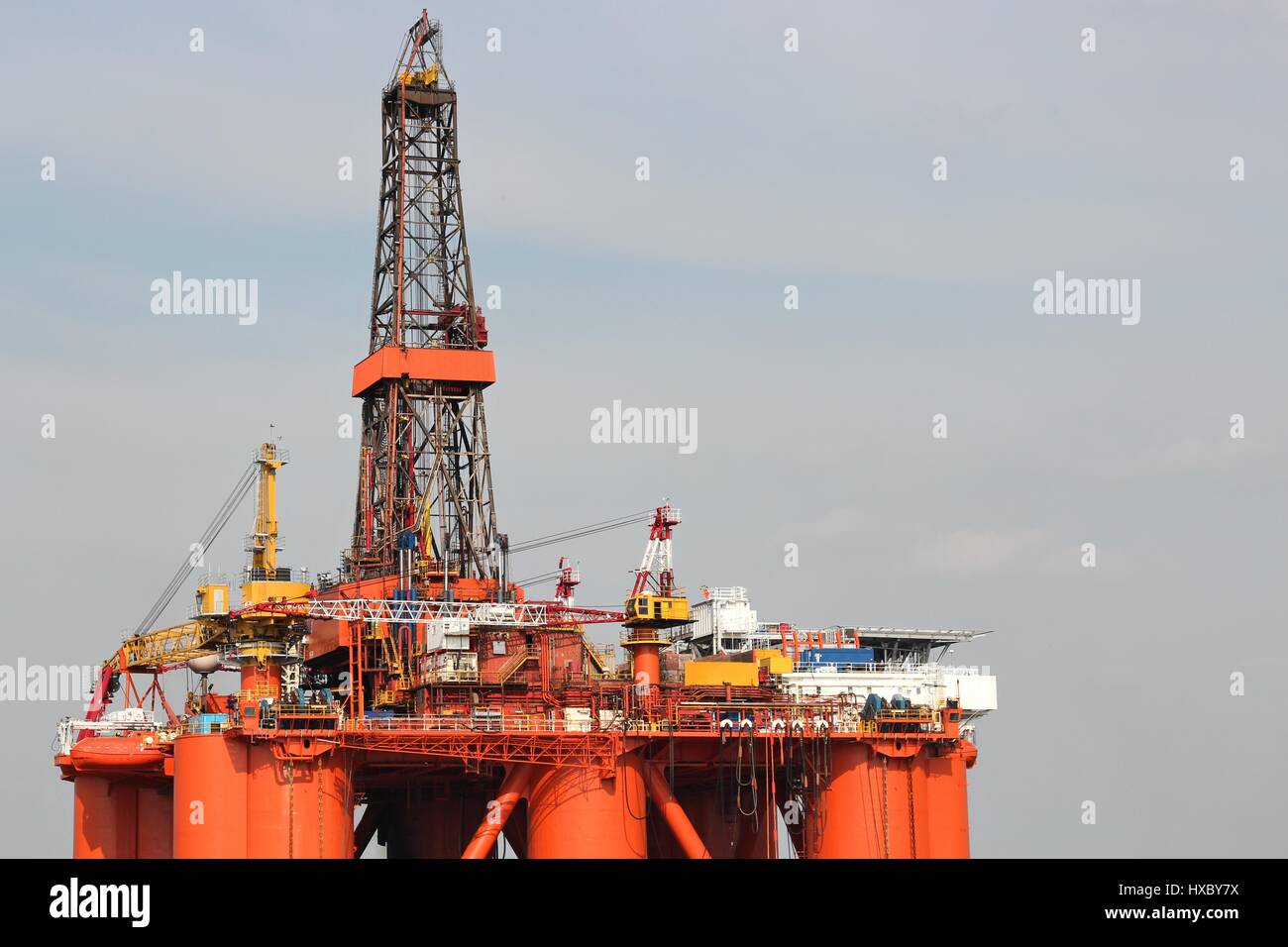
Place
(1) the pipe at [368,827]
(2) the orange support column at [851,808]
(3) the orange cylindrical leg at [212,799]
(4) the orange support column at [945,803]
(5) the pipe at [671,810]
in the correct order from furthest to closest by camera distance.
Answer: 1. (1) the pipe at [368,827]
2. (4) the orange support column at [945,803]
3. (2) the orange support column at [851,808]
4. (5) the pipe at [671,810]
5. (3) the orange cylindrical leg at [212,799]

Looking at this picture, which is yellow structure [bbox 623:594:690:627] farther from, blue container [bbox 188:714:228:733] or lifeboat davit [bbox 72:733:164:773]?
lifeboat davit [bbox 72:733:164:773]

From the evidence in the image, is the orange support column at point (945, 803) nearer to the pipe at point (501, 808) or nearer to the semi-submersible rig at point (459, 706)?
the semi-submersible rig at point (459, 706)

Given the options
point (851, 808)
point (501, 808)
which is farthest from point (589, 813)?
point (851, 808)

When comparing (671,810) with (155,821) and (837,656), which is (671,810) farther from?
(155,821)

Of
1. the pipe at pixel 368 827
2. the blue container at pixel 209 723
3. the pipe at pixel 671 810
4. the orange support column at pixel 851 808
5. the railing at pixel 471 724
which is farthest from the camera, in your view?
the pipe at pixel 368 827

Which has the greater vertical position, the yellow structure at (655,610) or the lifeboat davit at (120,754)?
the yellow structure at (655,610)

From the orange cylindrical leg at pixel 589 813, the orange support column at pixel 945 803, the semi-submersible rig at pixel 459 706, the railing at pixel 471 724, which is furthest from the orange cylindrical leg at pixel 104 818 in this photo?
the orange support column at pixel 945 803

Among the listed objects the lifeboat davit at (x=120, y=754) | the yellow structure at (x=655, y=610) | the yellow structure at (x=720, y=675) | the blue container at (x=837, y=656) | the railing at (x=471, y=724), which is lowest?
the lifeboat davit at (x=120, y=754)
